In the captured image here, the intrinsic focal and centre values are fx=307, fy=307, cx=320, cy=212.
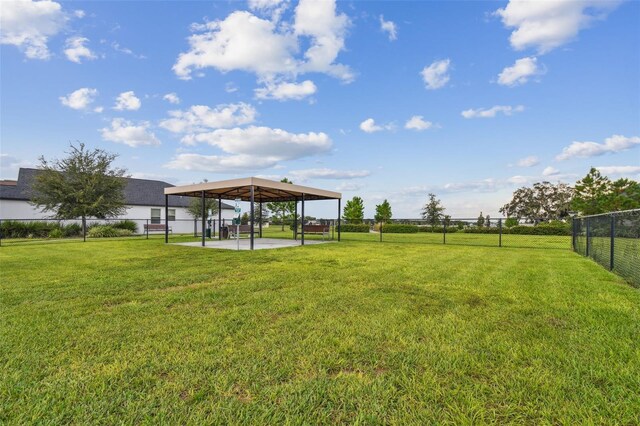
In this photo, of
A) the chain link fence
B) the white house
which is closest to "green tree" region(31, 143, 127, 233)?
the white house

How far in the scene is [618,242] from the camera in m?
7.91

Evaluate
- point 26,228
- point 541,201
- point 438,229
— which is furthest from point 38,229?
point 541,201

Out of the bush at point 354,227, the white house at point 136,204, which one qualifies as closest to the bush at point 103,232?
the white house at point 136,204

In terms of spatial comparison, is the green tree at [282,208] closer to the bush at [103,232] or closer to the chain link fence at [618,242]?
the bush at [103,232]

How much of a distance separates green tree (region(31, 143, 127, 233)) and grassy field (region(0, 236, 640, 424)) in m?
16.8

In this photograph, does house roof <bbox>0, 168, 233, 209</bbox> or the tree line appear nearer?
the tree line

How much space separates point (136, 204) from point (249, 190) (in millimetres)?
17678

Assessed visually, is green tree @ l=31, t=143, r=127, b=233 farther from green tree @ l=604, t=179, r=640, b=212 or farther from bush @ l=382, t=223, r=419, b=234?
green tree @ l=604, t=179, r=640, b=212

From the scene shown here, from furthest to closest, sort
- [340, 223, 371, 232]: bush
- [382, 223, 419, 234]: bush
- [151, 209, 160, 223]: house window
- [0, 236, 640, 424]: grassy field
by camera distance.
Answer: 1. [340, 223, 371, 232]: bush
2. [382, 223, 419, 234]: bush
3. [151, 209, 160, 223]: house window
4. [0, 236, 640, 424]: grassy field

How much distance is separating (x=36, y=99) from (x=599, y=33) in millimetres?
22648

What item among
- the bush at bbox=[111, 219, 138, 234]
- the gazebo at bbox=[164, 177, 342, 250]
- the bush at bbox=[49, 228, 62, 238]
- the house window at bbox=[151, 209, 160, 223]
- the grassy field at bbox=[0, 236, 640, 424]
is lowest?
the grassy field at bbox=[0, 236, 640, 424]

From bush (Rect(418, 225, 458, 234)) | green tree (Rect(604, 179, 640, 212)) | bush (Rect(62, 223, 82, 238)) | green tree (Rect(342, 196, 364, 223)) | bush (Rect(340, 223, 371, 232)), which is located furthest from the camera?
green tree (Rect(342, 196, 364, 223))

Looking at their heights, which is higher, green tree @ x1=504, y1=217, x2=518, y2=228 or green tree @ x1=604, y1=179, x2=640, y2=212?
green tree @ x1=604, y1=179, x2=640, y2=212

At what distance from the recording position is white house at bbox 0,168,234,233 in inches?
893
